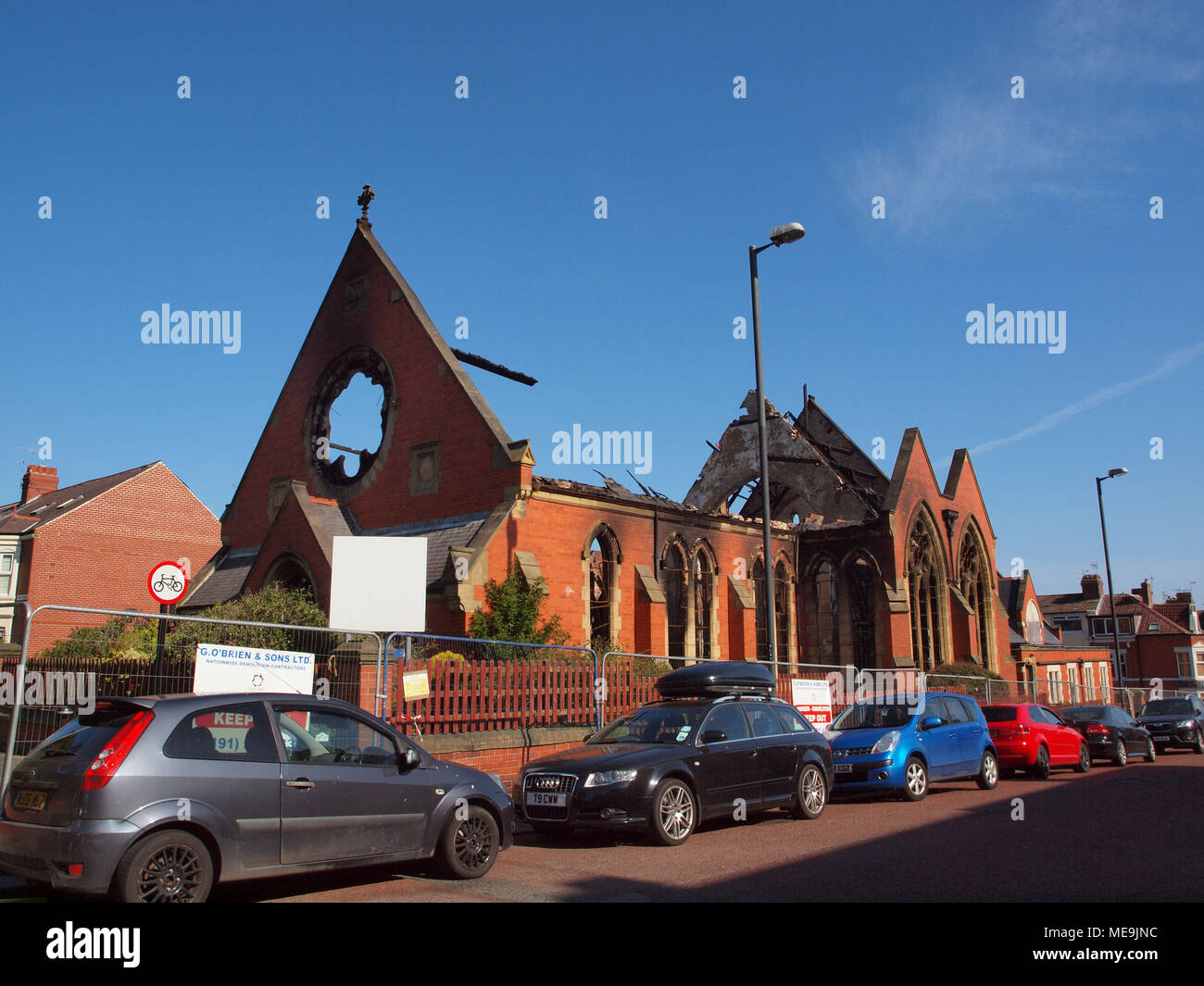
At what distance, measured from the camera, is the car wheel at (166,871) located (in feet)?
19.8

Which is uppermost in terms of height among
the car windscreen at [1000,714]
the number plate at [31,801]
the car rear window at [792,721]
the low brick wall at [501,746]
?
the number plate at [31,801]

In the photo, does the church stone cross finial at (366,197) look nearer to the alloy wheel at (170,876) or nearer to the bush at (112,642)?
the bush at (112,642)

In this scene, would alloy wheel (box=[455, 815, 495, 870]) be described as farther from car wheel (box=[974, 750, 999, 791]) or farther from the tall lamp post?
car wheel (box=[974, 750, 999, 791])

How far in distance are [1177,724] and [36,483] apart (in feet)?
168

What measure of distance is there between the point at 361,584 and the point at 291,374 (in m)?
14.7

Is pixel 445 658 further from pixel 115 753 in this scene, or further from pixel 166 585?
pixel 115 753

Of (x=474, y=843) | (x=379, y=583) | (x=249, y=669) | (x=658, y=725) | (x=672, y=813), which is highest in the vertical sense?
(x=379, y=583)

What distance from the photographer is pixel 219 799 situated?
6.55m

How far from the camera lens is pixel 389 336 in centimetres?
2714

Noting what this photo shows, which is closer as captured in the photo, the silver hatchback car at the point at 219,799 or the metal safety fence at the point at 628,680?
the silver hatchback car at the point at 219,799

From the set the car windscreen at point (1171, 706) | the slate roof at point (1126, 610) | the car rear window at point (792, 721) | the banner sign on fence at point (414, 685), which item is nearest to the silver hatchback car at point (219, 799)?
the banner sign on fence at point (414, 685)

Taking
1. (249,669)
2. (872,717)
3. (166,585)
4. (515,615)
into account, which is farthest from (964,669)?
(249,669)

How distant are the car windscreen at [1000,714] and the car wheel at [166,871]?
50.2ft
